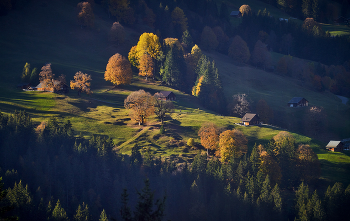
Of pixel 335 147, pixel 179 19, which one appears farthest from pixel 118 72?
pixel 335 147

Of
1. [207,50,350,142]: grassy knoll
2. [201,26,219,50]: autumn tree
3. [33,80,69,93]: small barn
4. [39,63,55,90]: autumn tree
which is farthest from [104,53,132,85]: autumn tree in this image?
[201,26,219,50]: autumn tree

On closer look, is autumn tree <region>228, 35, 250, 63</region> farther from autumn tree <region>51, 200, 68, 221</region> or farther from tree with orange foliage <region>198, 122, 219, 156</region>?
autumn tree <region>51, 200, 68, 221</region>

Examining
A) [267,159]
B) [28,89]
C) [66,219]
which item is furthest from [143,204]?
[28,89]

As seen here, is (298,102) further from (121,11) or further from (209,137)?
(121,11)

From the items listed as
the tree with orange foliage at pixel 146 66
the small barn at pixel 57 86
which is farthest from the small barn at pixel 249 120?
the small barn at pixel 57 86

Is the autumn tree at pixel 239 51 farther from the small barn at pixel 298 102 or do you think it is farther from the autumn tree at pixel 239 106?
the autumn tree at pixel 239 106
